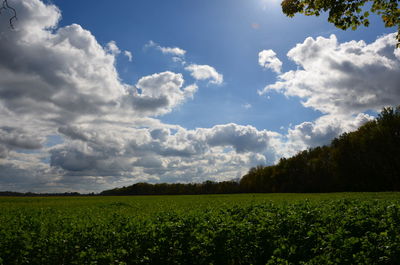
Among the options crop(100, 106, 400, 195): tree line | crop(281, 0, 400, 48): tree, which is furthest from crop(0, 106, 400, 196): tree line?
crop(281, 0, 400, 48): tree

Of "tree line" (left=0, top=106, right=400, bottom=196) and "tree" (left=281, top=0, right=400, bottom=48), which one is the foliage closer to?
"tree line" (left=0, top=106, right=400, bottom=196)

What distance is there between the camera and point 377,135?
65250mm

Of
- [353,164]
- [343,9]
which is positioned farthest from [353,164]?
[343,9]

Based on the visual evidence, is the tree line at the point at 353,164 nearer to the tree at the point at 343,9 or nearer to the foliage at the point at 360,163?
the foliage at the point at 360,163

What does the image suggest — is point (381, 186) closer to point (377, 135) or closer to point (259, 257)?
point (377, 135)

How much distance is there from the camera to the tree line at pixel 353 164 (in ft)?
206

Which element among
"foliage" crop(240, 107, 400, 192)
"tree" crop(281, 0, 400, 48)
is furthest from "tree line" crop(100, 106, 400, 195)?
"tree" crop(281, 0, 400, 48)

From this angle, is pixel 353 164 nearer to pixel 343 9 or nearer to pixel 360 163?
pixel 360 163

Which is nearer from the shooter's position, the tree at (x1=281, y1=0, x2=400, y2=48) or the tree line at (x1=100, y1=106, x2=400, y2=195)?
the tree at (x1=281, y1=0, x2=400, y2=48)

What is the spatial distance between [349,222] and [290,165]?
9499 cm

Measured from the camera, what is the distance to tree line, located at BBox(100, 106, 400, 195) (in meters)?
62.9

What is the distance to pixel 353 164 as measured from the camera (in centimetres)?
7012

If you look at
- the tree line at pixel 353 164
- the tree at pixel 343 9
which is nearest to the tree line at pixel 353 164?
the tree line at pixel 353 164

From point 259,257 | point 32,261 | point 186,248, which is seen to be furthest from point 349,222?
point 32,261
